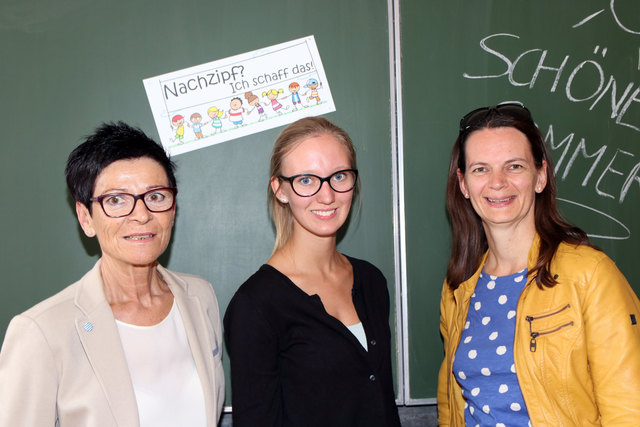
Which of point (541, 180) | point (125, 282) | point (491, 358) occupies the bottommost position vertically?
point (491, 358)

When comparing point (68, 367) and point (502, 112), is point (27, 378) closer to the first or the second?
point (68, 367)

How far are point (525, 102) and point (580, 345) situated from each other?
1205 millimetres

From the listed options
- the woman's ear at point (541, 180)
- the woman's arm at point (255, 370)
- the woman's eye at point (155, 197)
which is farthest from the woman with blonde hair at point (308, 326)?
the woman's ear at point (541, 180)

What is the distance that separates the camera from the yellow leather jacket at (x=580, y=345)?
1.39 meters

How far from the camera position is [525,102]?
2.22 meters

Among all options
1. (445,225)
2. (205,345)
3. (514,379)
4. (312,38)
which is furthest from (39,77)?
(514,379)

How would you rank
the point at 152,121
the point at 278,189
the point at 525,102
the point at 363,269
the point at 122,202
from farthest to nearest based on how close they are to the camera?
the point at 525,102, the point at 152,121, the point at 363,269, the point at 278,189, the point at 122,202

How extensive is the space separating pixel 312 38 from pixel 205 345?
4.52 ft

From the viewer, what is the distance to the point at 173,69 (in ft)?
6.95

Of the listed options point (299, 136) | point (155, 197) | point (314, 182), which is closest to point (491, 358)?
point (314, 182)

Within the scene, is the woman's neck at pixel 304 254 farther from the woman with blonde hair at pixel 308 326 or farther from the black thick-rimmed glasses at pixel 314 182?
the black thick-rimmed glasses at pixel 314 182

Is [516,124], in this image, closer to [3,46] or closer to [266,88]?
[266,88]

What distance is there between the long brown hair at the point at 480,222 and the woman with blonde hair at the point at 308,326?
1.45 ft

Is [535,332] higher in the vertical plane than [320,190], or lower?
lower
